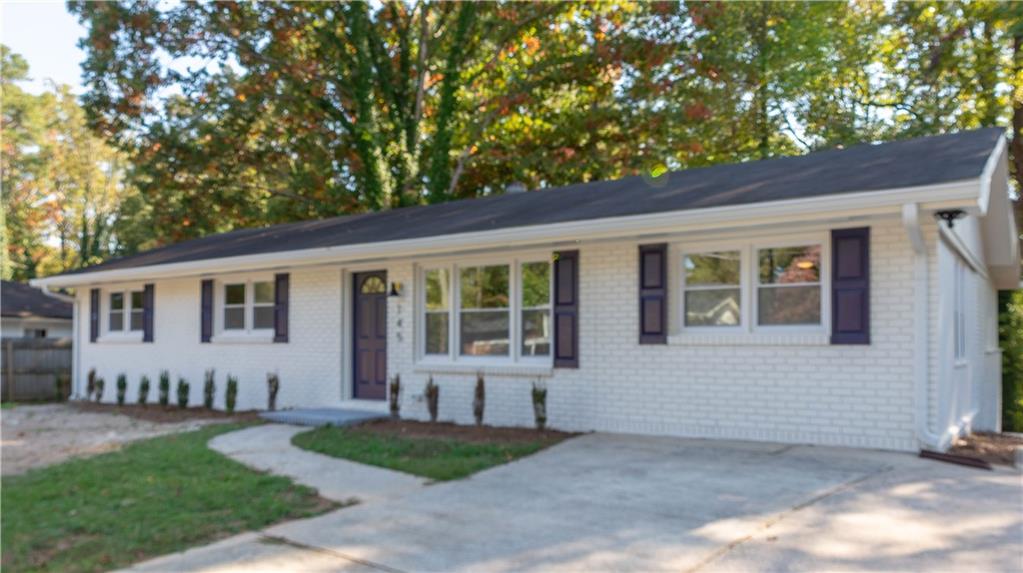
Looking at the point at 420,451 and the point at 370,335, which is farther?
the point at 370,335

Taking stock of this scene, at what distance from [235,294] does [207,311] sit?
0.68 meters

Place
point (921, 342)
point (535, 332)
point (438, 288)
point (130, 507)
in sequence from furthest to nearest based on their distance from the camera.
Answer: point (438, 288) → point (535, 332) → point (921, 342) → point (130, 507)

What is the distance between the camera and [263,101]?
2248 cm

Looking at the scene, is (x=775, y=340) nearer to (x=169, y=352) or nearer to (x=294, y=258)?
(x=294, y=258)

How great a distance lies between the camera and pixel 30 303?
26922 millimetres

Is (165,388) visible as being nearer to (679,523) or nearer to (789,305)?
(789,305)

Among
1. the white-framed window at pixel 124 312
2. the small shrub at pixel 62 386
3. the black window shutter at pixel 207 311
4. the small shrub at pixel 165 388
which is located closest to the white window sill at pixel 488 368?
the black window shutter at pixel 207 311

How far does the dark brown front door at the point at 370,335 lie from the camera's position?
13164 millimetres

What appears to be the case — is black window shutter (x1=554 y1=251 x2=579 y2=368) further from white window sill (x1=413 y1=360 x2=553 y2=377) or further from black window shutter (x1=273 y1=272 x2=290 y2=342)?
black window shutter (x1=273 y1=272 x2=290 y2=342)

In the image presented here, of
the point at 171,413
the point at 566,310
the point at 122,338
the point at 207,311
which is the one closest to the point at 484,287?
the point at 566,310

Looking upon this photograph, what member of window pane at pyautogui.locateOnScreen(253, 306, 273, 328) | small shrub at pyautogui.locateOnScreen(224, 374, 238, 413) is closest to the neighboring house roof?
window pane at pyautogui.locateOnScreen(253, 306, 273, 328)

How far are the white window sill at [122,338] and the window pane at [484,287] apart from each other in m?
8.85

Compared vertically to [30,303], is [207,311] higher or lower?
lower

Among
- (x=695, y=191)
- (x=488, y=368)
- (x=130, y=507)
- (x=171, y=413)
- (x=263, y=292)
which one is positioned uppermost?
(x=695, y=191)
